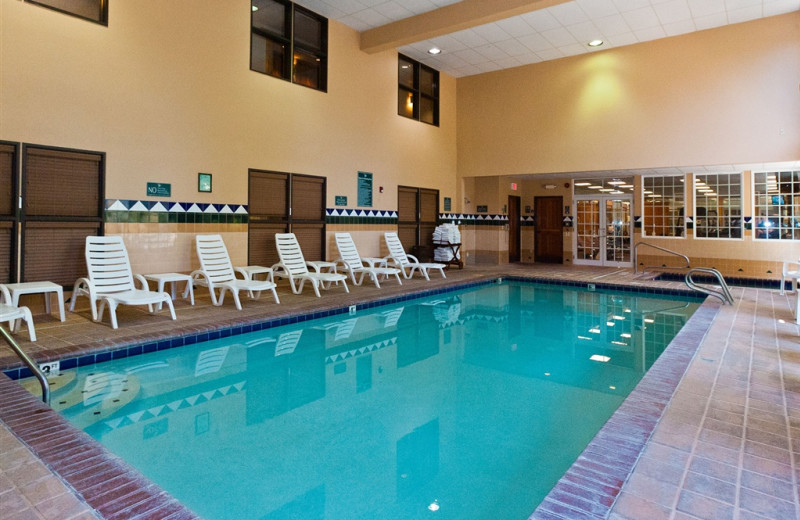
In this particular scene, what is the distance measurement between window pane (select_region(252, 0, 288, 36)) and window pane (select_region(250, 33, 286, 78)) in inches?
6.8

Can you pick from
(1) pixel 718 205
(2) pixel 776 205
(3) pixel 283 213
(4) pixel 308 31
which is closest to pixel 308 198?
(3) pixel 283 213

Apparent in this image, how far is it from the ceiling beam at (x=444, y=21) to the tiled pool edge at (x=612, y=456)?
570 cm

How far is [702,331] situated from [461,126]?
26.6ft

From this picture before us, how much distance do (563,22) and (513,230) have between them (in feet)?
19.1

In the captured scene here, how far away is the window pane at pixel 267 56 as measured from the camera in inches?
295

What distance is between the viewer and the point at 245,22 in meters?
7.20

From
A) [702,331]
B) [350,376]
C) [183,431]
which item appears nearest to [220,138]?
[350,376]

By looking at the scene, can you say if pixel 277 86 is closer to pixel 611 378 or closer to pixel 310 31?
pixel 310 31

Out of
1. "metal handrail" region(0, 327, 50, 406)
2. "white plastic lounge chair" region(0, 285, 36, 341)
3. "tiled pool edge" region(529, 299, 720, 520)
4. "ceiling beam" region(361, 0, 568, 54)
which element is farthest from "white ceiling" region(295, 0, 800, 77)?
"metal handrail" region(0, 327, 50, 406)

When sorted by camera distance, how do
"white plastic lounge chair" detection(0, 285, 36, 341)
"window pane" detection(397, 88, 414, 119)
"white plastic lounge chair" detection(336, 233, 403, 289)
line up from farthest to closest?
"window pane" detection(397, 88, 414, 119)
"white plastic lounge chair" detection(336, 233, 403, 289)
"white plastic lounge chair" detection(0, 285, 36, 341)

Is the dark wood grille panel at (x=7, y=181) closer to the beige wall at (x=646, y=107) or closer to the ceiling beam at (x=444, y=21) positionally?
the ceiling beam at (x=444, y=21)

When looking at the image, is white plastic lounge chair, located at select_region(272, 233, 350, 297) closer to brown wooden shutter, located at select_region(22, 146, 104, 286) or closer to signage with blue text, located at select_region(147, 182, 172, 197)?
signage with blue text, located at select_region(147, 182, 172, 197)

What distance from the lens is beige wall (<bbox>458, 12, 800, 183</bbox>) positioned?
327 inches

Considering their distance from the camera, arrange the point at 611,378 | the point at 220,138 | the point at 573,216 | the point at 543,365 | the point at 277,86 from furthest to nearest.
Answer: the point at 573,216 → the point at 277,86 → the point at 220,138 → the point at 543,365 → the point at 611,378
